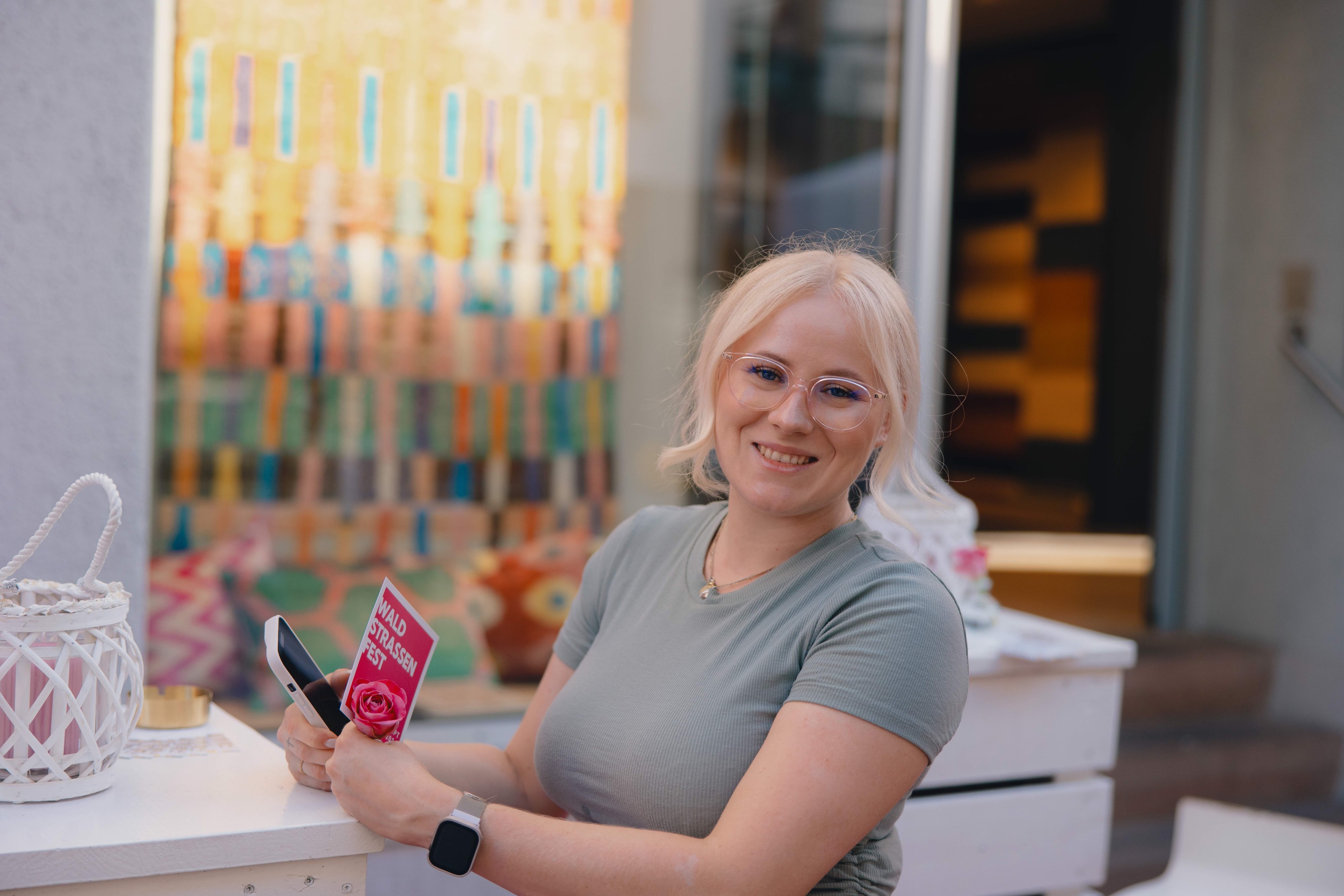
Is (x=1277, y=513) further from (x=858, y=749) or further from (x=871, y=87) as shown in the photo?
(x=858, y=749)

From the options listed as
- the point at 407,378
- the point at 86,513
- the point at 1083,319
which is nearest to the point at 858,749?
the point at 86,513

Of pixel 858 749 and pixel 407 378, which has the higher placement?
pixel 407 378

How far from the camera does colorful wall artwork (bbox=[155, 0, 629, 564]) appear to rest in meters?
2.67

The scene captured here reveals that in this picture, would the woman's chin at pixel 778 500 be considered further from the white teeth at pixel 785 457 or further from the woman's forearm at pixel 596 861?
the woman's forearm at pixel 596 861

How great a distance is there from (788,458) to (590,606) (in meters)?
0.38

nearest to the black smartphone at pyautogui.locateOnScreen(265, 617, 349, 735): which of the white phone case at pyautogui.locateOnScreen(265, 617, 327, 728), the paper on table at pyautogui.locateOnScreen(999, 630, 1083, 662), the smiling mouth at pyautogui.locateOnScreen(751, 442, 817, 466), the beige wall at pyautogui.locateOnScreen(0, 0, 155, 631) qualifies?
the white phone case at pyautogui.locateOnScreen(265, 617, 327, 728)

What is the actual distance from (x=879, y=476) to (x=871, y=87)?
2.24m

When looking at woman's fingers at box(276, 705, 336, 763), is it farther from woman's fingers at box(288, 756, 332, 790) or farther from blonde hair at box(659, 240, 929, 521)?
blonde hair at box(659, 240, 929, 521)

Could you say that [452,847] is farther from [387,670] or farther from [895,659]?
[895,659]

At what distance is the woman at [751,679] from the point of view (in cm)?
112

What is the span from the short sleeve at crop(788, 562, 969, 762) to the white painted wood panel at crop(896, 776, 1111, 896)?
901mm

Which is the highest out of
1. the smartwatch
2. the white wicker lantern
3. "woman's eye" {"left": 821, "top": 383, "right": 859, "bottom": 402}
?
"woman's eye" {"left": 821, "top": 383, "right": 859, "bottom": 402}

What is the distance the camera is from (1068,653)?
6.94ft

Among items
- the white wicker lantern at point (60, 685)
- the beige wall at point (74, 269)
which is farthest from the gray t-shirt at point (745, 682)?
the beige wall at point (74, 269)
